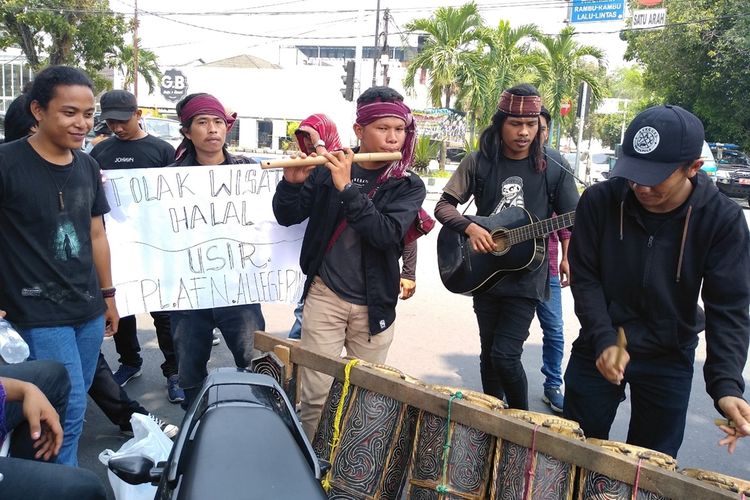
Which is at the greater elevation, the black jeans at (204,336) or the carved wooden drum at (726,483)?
the carved wooden drum at (726,483)

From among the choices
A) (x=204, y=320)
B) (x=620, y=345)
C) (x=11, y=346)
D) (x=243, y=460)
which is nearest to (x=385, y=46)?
(x=204, y=320)

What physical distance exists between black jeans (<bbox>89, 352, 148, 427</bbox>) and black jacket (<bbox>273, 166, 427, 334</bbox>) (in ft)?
4.56

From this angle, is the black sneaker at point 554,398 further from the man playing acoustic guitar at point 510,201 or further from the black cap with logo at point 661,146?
the black cap with logo at point 661,146

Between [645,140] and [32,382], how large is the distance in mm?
2326

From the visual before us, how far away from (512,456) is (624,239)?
0.90 metres

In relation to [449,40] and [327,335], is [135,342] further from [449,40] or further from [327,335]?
[449,40]

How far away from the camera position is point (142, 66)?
3975 centimetres

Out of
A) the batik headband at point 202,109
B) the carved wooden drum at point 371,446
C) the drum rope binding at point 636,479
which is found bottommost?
the carved wooden drum at point 371,446

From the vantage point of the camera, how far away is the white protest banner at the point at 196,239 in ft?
13.0

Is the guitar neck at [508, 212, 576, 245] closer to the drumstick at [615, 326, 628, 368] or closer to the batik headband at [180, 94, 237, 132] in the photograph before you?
the drumstick at [615, 326, 628, 368]

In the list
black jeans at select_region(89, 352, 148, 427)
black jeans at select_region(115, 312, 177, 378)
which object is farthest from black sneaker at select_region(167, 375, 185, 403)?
black jeans at select_region(89, 352, 148, 427)

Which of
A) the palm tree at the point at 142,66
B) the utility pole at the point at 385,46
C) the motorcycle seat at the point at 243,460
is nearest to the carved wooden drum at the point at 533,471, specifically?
the motorcycle seat at the point at 243,460

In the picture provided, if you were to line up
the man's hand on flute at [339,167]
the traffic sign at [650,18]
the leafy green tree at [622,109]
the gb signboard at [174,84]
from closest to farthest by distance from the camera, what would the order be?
the man's hand on flute at [339,167], the traffic sign at [650,18], the gb signboard at [174,84], the leafy green tree at [622,109]

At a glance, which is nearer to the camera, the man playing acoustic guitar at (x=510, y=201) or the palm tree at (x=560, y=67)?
the man playing acoustic guitar at (x=510, y=201)
